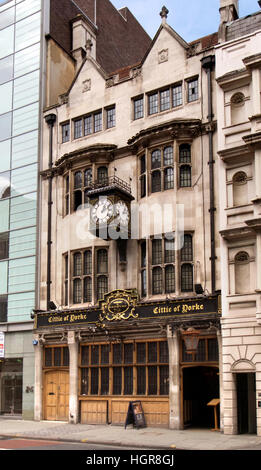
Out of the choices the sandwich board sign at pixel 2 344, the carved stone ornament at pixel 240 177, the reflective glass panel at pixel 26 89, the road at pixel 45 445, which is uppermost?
the reflective glass panel at pixel 26 89

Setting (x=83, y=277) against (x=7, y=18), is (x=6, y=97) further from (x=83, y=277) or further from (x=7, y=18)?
(x=83, y=277)

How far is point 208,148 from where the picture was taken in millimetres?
28297

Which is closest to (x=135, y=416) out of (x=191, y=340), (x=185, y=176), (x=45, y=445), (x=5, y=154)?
Result: (x=191, y=340)

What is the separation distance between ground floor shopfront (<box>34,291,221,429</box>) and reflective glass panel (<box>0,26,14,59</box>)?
1794 centimetres

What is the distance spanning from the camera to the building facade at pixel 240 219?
962 inches

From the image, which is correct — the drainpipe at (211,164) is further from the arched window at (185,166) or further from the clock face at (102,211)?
the clock face at (102,211)

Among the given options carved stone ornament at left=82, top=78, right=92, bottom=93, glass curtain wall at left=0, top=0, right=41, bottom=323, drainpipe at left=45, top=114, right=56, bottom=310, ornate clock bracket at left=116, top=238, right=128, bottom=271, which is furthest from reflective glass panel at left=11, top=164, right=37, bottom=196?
ornate clock bracket at left=116, top=238, right=128, bottom=271

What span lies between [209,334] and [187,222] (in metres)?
5.33

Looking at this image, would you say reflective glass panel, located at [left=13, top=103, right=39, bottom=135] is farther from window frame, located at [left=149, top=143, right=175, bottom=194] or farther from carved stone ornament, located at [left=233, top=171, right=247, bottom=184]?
carved stone ornament, located at [left=233, top=171, right=247, bottom=184]

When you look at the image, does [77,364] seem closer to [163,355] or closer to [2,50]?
[163,355]

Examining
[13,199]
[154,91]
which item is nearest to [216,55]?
[154,91]

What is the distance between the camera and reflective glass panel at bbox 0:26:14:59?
39094 millimetres

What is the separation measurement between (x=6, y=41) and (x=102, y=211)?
1683 centimetres

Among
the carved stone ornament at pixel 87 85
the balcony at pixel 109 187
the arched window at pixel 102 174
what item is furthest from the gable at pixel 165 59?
the balcony at pixel 109 187
